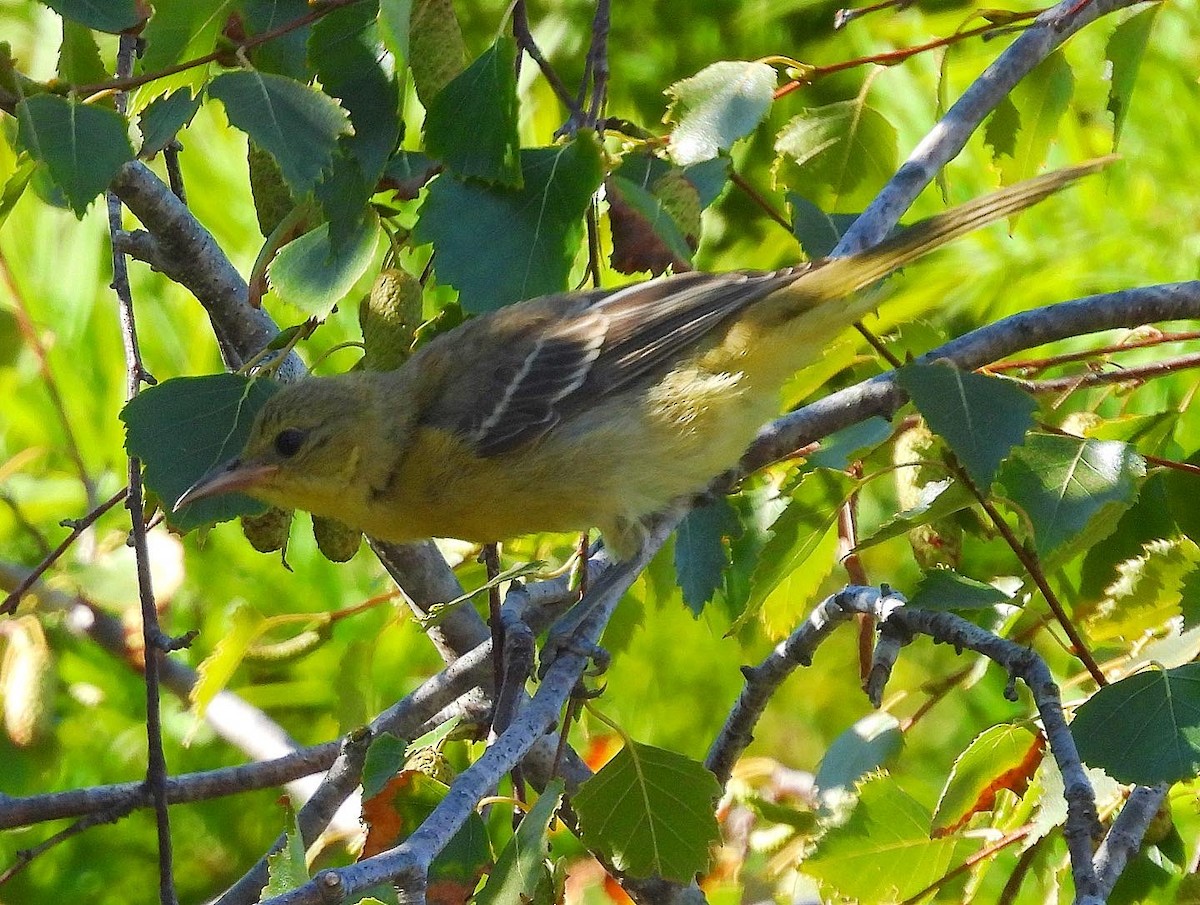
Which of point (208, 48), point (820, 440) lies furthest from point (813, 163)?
point (208, 48)

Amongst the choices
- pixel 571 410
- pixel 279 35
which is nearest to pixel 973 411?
pixel 279 35

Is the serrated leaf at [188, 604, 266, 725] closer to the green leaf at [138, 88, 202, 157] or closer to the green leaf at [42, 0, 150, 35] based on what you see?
the green leaf at [138, 88, 202, 157]

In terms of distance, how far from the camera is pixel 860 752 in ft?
9.29

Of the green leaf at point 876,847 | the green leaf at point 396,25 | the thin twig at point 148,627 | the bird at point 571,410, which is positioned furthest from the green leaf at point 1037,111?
the thin twig at point 148,627

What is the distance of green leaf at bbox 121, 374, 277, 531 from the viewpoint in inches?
87.7

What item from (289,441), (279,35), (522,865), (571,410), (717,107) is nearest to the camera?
(522,865)

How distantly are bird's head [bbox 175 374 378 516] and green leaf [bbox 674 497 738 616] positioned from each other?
0.74 m

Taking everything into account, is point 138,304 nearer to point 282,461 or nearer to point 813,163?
point 282,461

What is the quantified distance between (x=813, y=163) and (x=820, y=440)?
2.02ft

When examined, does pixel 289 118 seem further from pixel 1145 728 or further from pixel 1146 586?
pixel 1146 586

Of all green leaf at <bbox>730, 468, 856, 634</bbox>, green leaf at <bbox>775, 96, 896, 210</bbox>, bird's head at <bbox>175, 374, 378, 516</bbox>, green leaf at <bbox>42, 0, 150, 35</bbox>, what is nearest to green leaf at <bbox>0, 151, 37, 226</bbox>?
green leaf at <bbox>42, 0, 150, 35</bbox>

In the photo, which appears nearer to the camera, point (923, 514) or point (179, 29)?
point (179, 29)

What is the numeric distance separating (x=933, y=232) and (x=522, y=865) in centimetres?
167

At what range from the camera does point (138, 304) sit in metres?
5.48
